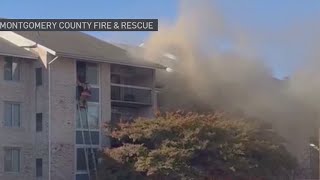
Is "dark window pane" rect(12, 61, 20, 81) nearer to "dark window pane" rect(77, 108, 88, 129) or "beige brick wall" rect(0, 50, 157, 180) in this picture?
"beige brick wall" rect(0, 50, 157, 180)

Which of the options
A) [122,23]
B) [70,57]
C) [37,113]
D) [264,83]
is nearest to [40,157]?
[37,113]

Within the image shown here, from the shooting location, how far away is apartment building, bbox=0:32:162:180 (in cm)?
4075

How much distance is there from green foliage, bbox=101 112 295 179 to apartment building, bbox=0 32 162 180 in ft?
5.75

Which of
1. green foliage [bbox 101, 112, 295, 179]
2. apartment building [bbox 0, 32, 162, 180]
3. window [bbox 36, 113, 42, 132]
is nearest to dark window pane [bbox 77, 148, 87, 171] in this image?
apartment building [bbox 0, 32, 162, 180]

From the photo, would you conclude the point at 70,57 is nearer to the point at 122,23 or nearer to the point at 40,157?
the point at 40,157

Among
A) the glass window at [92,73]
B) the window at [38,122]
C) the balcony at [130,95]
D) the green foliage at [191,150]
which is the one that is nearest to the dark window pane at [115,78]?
the balcony at [130,95]

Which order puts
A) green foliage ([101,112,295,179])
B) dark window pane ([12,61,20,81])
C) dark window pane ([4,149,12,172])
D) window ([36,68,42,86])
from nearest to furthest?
green foliage ([101,112,295,179])
dark window pane ([4,149,12,172])
dark window pane ([12,61,20,81])
window ([36,68,42,86])

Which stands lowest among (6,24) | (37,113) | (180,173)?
(180,173)

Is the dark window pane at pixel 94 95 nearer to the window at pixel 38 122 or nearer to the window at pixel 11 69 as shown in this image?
the window at pixel 38 122

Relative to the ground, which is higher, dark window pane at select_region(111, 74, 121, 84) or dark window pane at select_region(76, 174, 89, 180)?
dark window pane at select_region(111, 74, 121, 84)

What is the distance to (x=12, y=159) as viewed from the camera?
4091 cm

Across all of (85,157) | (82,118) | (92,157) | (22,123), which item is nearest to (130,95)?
(82,118)

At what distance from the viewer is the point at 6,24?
29156 millimetres

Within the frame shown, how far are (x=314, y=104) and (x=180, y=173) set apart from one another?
26.2 feet
